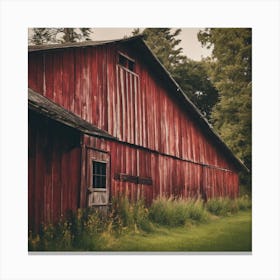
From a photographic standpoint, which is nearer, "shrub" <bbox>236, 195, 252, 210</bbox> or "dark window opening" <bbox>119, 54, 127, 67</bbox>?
"shrub" <bbox>236, 195, 252, 210</bbox>

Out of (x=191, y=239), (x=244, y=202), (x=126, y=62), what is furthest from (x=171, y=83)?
(x=191, y=239)

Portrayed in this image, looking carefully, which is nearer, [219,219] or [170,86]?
[219,219]

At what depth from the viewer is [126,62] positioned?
977 cm

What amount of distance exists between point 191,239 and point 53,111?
335cm

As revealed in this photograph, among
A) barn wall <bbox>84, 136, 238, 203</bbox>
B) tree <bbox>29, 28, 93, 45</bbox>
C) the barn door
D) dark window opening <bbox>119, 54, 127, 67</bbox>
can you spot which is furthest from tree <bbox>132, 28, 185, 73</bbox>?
the barn door

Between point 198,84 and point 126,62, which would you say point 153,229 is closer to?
point 198,84

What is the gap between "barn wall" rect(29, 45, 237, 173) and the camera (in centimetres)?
840

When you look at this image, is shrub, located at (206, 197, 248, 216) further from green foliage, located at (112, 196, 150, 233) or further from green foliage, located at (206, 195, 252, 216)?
green foliage, located at (112, 196, 150, 233)

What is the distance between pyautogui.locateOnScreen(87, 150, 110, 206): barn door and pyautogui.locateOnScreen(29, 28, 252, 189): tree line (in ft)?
7.06

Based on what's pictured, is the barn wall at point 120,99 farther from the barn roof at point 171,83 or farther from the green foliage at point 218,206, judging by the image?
the green foliage at point 218,206

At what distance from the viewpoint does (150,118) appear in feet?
33.5
